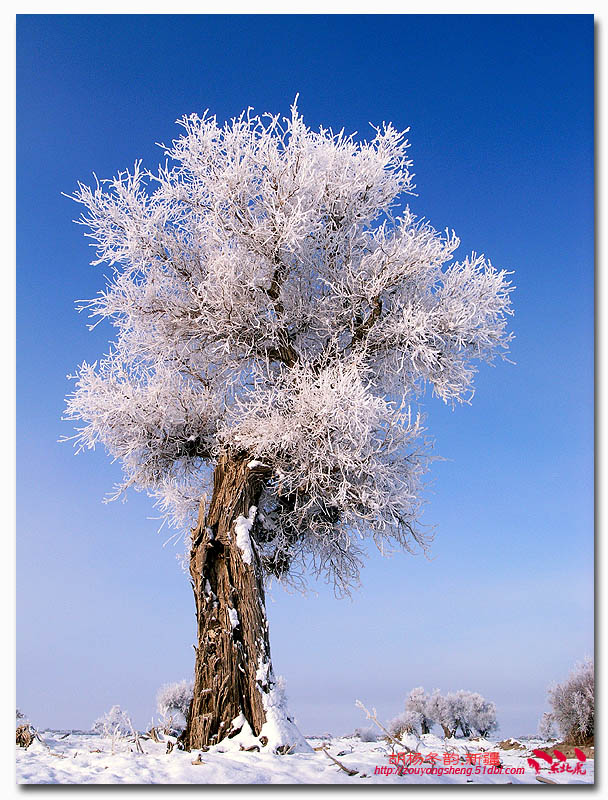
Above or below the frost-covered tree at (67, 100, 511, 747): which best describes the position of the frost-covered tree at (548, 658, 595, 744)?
below

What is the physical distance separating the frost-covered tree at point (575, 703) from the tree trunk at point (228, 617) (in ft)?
8.78

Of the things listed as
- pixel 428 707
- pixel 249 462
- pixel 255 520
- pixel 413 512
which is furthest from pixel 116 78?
pixel 428 707

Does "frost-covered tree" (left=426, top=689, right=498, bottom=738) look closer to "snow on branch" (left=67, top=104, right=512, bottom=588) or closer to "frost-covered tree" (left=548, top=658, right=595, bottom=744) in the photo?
"frost-covered tree" (left=548, top=658, right=595, bottom=744)

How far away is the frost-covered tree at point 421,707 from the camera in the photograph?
8777 millimetres

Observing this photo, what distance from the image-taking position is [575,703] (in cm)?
679

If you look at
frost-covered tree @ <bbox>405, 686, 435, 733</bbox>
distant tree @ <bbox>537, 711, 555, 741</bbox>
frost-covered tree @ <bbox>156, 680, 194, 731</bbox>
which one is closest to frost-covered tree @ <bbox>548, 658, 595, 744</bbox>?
distant tree @ <bbox>537, 711, 555, 741</bbox>

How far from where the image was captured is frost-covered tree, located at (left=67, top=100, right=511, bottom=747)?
6918 mm

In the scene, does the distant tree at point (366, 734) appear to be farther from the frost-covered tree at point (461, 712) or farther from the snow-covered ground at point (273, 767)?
the frost-covered tree at point (461, 712)

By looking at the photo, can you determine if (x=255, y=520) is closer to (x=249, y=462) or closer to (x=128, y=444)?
(x=249, y=462)

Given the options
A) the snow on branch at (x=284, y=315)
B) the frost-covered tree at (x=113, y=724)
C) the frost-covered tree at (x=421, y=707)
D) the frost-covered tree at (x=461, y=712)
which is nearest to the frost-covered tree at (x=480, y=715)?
the frost-covered tree at (x=461, y=712)

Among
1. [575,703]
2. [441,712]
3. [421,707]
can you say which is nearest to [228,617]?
[575,703]

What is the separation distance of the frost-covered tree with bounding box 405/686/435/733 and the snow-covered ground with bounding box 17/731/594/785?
2.72 metres

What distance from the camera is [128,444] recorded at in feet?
25.8

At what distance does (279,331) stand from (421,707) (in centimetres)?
506
